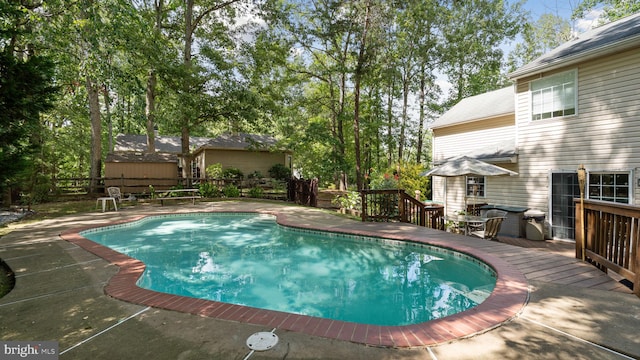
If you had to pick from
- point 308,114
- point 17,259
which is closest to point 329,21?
point 308,114

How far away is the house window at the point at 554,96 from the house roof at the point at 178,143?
15054mm

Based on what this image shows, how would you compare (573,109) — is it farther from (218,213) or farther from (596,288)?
(218,213)

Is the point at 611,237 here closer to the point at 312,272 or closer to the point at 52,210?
the point at 312,272

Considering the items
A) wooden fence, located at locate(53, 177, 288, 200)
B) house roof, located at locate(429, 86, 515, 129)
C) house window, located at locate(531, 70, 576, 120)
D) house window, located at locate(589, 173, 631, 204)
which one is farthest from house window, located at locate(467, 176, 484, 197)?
wooden fence, located at locate(53, 177, 288, 200)

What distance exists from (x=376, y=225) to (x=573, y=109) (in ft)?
21.0

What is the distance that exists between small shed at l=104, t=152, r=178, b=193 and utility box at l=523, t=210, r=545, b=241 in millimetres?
16775

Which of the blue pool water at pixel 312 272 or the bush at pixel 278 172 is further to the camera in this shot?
the bush at pixel 278 172

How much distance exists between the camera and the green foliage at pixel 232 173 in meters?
20.8

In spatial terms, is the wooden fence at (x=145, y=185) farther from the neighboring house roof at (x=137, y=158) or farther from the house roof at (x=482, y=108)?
the house roof at (x=482, y=108)

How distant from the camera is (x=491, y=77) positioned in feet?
77.0

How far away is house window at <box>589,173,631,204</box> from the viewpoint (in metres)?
7.19

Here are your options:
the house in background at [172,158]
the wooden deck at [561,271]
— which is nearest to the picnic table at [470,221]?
the wooden deck at [561,271]

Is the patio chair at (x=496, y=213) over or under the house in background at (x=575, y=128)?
under

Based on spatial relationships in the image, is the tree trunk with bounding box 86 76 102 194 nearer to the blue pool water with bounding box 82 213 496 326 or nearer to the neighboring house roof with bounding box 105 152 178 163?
the neighboring house roof with bounding box 105 152 178 163
